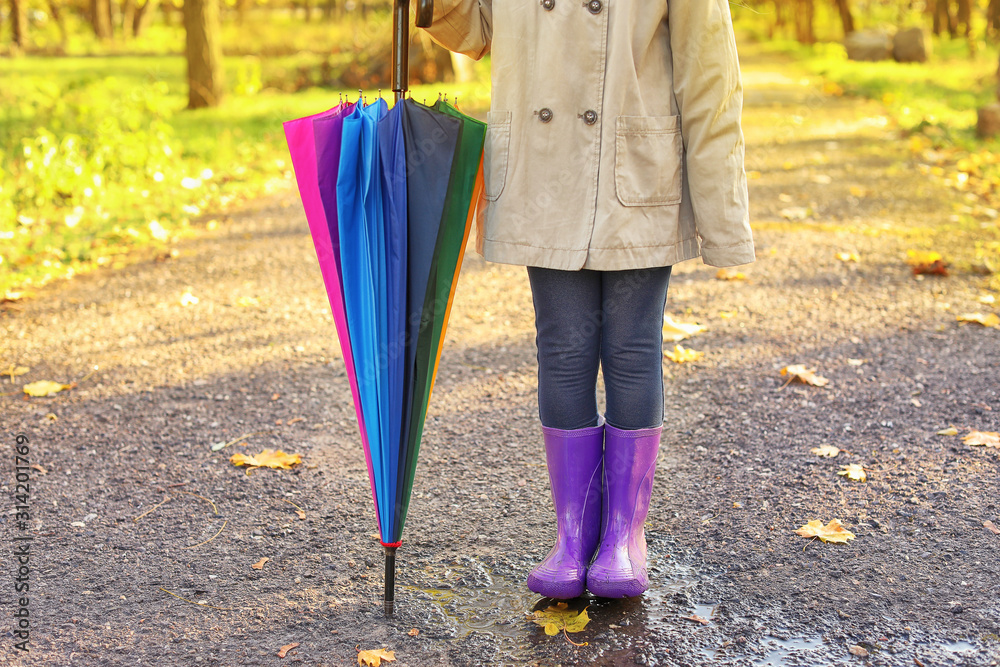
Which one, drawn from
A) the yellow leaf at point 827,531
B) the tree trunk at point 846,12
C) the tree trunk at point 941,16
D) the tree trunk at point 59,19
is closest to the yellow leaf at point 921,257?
the yellow leaf at point 827,531

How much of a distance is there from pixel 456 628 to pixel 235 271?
3.47 m

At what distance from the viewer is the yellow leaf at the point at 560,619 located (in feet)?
6.55

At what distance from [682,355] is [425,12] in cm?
218

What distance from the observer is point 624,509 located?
6.82 ft

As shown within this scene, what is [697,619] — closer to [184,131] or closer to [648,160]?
[648,160]

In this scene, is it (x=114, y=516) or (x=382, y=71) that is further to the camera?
(x=382, y=71)

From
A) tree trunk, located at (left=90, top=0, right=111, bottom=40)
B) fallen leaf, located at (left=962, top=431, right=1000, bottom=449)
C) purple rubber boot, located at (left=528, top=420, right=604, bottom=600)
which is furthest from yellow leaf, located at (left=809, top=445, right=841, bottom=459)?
tree trunk, located at (left=90, top=0, right=111, bottom=40)

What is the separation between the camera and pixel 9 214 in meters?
5.51

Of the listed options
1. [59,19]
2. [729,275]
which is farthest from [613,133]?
[59,19]

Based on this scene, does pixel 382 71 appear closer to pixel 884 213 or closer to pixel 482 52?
pixel 884 213

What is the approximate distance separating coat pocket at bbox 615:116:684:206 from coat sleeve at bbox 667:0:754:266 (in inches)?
1.3

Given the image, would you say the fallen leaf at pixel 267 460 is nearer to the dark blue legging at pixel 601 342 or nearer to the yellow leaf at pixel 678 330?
the dark blue legging at pixel 601 342

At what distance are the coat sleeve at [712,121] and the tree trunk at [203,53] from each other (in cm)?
989

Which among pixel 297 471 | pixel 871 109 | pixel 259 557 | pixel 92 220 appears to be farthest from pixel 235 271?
pixel 871 109
